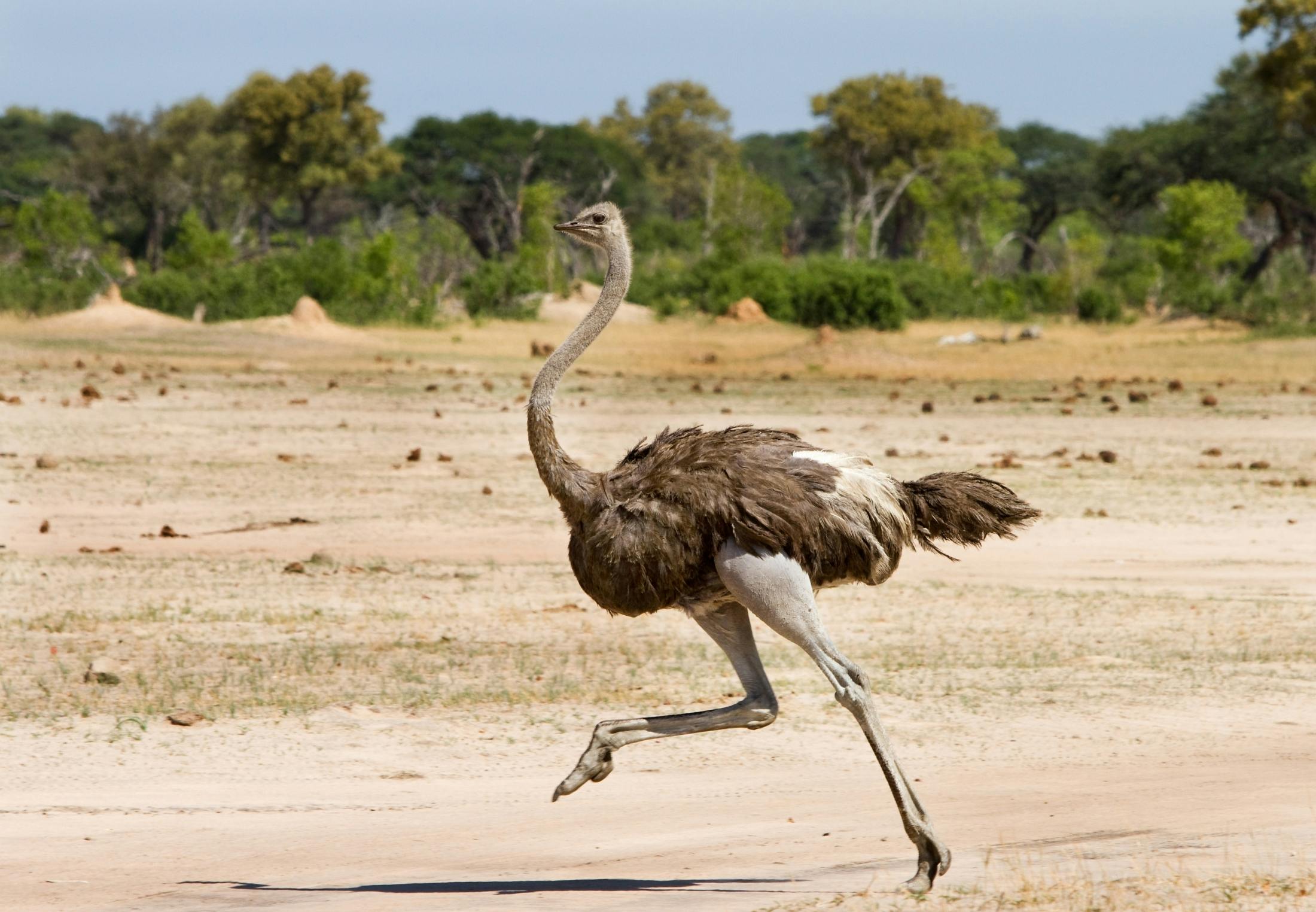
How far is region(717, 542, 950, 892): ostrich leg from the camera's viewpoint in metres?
4.59

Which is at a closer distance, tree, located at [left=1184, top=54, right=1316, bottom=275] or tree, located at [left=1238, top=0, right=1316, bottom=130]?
tree, located at [left=1238, top=0, right=1316, bottom=130]

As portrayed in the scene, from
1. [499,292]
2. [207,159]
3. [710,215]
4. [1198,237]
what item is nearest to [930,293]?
[1198,237]

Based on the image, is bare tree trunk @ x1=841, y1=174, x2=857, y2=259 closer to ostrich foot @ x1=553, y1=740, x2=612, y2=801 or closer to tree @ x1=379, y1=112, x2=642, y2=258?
tree @ x1=379, y1=112, x2=642, y2=258

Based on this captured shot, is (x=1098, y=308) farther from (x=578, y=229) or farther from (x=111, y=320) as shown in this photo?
(x=578, y=229)

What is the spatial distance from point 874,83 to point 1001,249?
7.74m

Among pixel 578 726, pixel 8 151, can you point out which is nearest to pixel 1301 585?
pixel 578 726

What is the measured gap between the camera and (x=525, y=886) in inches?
183

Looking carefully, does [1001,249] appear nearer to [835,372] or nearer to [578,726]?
[835,372]

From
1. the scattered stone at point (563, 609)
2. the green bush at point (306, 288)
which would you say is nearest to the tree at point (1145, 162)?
the green bush at point (306, 288)

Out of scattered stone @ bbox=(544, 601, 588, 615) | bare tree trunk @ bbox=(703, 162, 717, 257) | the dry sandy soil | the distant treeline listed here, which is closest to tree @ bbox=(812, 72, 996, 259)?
the distant treeline

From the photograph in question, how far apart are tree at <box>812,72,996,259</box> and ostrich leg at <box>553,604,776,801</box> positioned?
53.0m

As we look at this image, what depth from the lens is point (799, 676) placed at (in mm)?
7707

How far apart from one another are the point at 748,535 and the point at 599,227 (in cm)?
126

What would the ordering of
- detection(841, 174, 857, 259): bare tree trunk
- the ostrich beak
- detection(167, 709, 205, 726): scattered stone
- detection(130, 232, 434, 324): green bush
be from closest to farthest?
the ostrich beak
detection(167, 709, 205, 726): scattered stone
detection(130, 232, 434, 324): green bush
detection(841, 174, 857, 259): bare tree trunk
